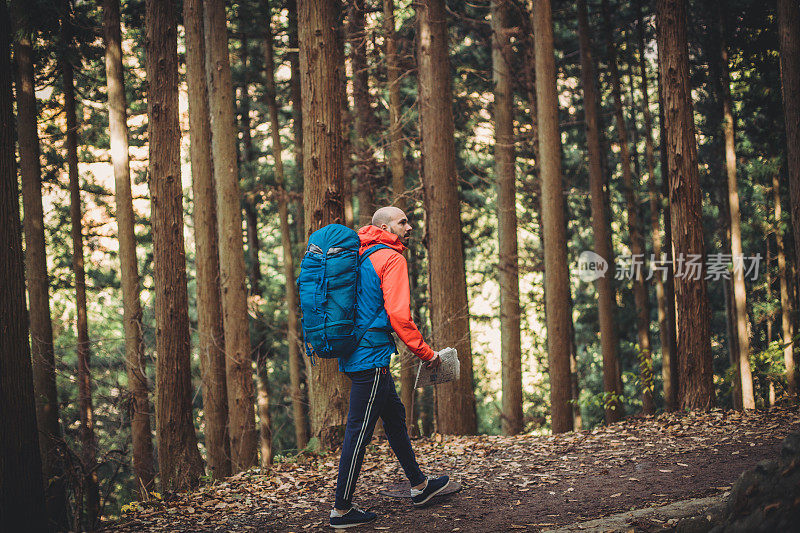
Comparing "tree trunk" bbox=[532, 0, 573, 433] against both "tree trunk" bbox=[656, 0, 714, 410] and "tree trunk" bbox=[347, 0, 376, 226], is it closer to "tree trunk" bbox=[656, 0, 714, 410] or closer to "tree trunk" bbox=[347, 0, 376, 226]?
"tree trunk" bbox=[656, 0, 714, 410]

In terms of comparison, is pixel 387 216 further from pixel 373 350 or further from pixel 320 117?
pixel 320 117

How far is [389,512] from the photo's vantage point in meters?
5.21

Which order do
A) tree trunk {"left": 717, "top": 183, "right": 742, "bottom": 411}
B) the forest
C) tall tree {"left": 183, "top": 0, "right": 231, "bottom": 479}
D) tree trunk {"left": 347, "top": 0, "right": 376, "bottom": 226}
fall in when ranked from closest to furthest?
the forest < tall tree {"left": 183, "top": 0, "right": 231, "bottom": 479} < tree trunk {"left": 347, "top": 0, "right": 376, "bottom": 226} < tree trunk {"left": 717, "top": 183, "right": 742, "bottom": 411}

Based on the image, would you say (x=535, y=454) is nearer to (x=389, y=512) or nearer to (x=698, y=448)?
(x=698, y=448)

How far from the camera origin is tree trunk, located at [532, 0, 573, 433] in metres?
11.4

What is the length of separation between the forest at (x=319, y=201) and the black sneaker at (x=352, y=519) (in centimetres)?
232

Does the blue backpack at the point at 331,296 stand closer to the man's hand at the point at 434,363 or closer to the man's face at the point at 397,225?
the man's face at the point at 397,225

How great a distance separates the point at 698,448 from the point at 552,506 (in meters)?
2.70

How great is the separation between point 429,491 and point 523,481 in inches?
49.4

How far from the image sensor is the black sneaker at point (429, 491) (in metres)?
5.23

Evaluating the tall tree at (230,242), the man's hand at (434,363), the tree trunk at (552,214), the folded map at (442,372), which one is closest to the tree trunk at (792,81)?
the tree trunk at (552,214)

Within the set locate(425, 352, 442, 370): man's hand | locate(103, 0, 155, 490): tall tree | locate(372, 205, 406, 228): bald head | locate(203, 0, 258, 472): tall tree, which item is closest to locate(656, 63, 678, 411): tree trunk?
locate(203, 0, 258, 472): tall tree

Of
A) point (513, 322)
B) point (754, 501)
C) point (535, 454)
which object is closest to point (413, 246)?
point (513, 322)

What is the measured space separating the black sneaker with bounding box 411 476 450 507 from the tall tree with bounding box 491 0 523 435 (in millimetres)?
9808
